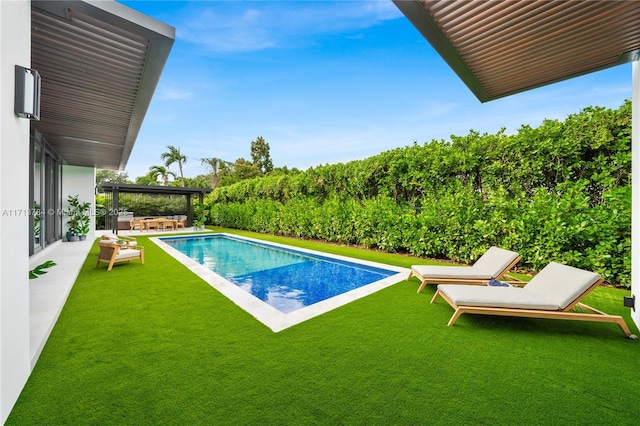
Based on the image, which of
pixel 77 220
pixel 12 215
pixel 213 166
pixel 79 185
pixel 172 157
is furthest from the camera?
pixel 213 166

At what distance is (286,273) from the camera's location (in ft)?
26.4

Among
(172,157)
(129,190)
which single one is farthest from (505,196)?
(172,157)

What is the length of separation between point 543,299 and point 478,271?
1.61 meters

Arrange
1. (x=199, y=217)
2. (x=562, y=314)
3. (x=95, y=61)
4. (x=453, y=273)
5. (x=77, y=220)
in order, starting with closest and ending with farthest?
(x=562, y=314) < (x=95, y=61) < (x=453, y=273) < (x=77, y=220) < (x=199, y=217)

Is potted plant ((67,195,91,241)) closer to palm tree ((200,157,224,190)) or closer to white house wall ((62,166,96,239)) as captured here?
white house wall ((62,166,96,239))

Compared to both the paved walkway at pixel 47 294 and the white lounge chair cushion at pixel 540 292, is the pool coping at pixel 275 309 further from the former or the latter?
the paved walkway at pixel 47 294

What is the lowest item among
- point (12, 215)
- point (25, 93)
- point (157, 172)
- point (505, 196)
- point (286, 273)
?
point (286, 273)

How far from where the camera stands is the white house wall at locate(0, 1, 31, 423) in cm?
217

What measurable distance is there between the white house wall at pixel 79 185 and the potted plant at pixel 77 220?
229mm

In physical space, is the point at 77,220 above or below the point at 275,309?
above

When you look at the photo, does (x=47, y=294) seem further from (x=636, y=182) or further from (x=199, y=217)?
(x=199, y=217)

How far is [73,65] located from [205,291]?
13.6 ft

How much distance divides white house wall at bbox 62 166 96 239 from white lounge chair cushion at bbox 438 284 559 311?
16158 mm

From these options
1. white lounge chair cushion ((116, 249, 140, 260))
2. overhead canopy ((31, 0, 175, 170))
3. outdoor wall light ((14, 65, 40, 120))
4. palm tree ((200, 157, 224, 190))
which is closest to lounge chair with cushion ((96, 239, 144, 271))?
white lounge chair cushion ((116, 249, 140, 260))
